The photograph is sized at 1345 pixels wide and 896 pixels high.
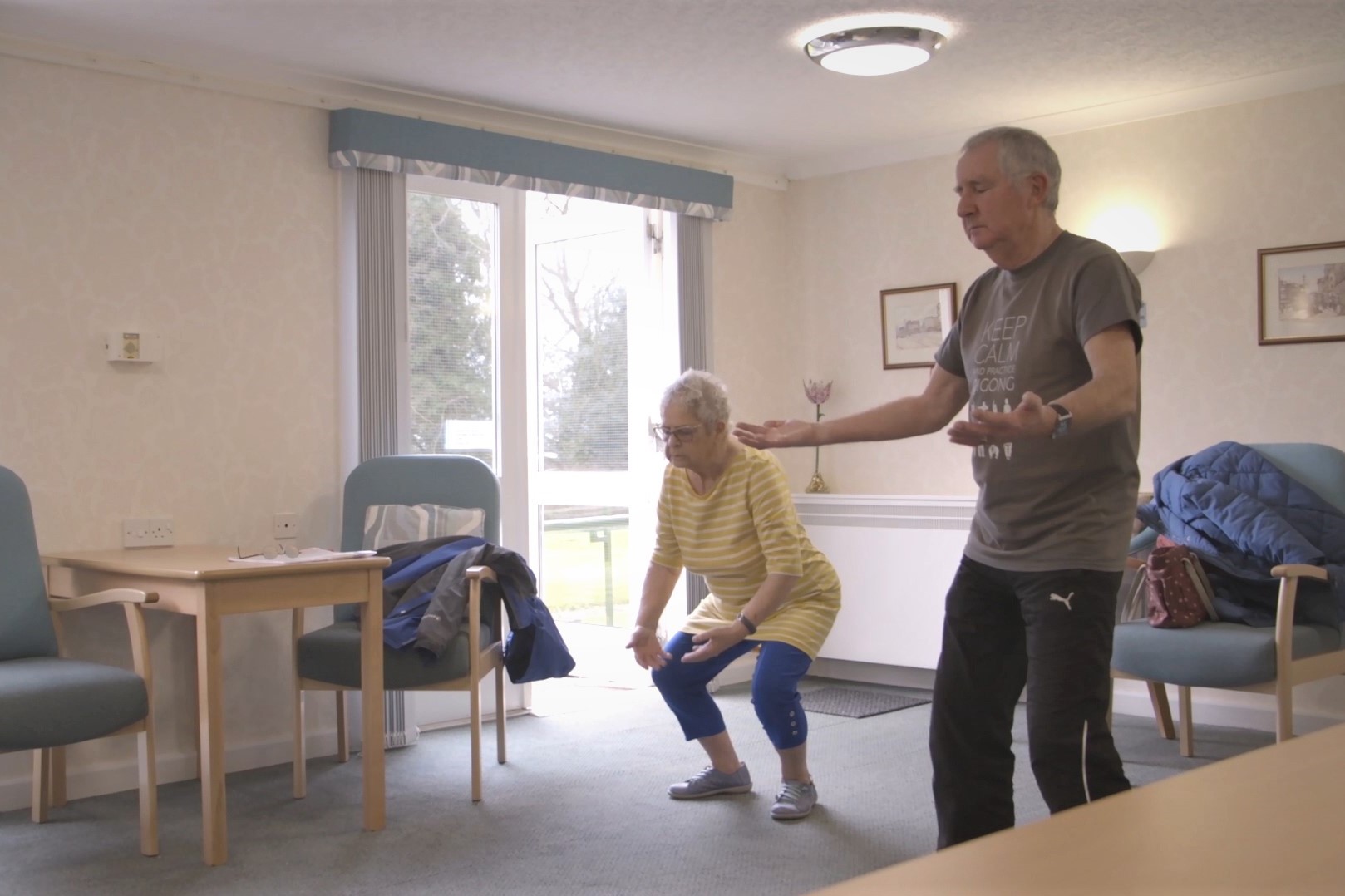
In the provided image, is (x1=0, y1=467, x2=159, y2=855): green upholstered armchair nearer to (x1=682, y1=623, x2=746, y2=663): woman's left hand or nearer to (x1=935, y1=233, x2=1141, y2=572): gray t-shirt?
(x1=682, y1=623, x2=746, y2=663): woman's left hand

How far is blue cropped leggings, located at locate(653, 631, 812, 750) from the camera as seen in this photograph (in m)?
3.27

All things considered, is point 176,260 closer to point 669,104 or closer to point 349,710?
point 349,710

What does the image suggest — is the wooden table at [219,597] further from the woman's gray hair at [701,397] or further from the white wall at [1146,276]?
the white wall at [1146,276]

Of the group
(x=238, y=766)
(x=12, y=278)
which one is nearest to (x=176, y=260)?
(x=12, y=278)

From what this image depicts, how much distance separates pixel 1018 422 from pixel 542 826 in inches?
83.4

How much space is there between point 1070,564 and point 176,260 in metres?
3.07

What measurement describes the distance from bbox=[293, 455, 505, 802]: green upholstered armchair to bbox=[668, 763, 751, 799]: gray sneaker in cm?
58

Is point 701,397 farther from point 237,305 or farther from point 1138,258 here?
point 1138,258

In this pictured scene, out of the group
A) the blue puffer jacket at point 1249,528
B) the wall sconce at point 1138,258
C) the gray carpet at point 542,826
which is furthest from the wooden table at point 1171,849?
the wall sconce at point 1138,258

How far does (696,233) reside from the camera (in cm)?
546

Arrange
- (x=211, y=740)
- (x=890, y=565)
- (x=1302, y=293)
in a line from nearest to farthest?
(x=211, y=740) → (x=1302, y=293) → (x=890, y=565)

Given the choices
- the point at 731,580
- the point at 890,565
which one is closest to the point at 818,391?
the point at 890,565

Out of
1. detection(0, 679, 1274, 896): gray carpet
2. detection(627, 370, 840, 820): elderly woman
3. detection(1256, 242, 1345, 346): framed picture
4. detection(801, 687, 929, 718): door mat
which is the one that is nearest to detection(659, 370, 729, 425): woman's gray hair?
detection(627, 370, 840, 820): elderly woman

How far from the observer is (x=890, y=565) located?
522cm
